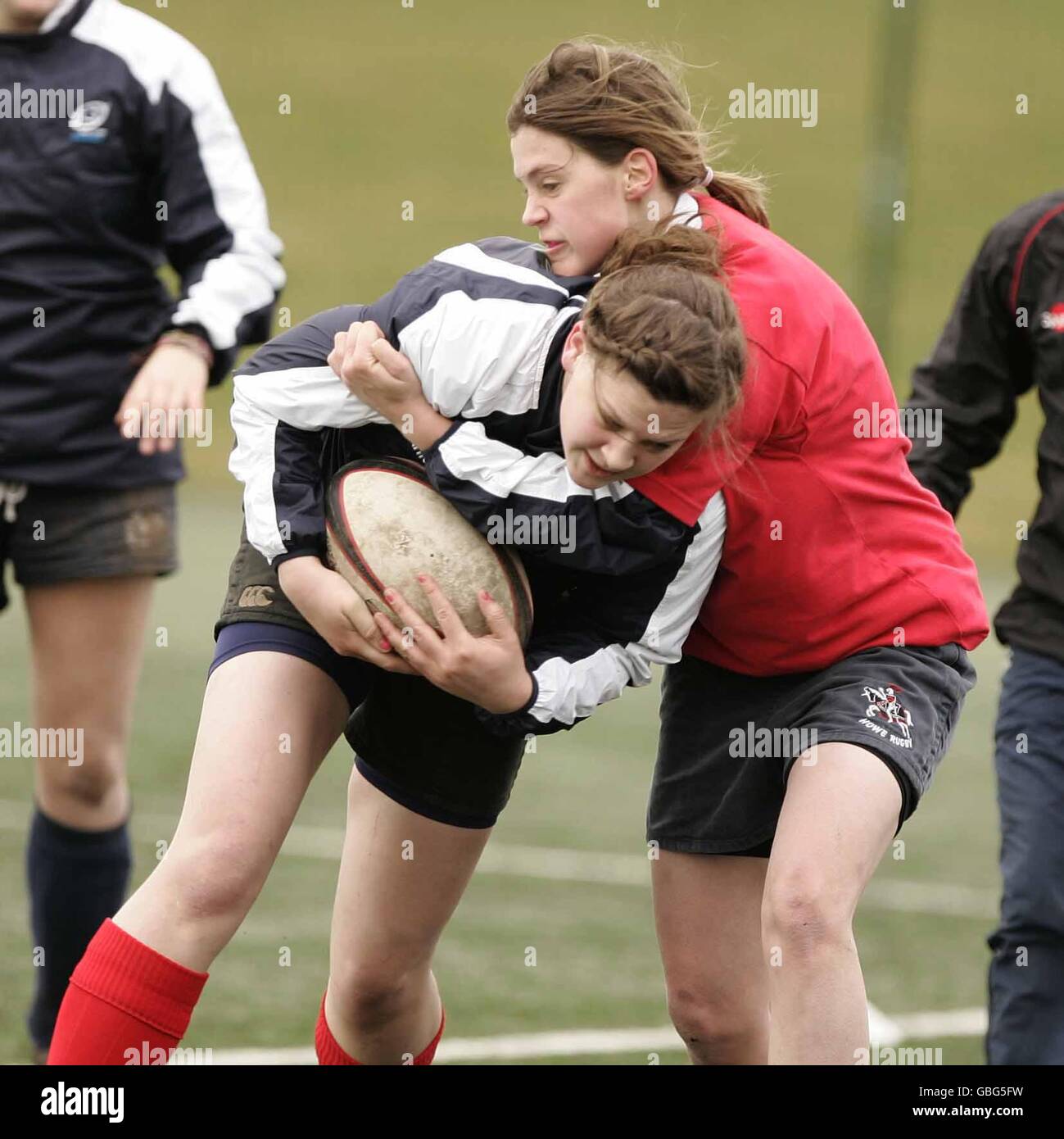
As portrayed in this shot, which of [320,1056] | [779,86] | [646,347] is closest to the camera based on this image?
[646,347]

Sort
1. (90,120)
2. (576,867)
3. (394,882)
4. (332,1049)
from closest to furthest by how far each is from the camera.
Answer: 1. (394,882)
2. (332,1049)
3. (90,120)
4. (576,867)

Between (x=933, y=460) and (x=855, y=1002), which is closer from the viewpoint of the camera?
(x=855, y=1002)

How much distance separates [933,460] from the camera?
14.3 feet

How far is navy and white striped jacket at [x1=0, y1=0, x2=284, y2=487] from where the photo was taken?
453cm

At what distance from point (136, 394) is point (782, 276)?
1.63 meters

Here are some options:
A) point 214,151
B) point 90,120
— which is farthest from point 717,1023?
point 90,120

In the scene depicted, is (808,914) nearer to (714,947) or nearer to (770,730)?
(770,730)

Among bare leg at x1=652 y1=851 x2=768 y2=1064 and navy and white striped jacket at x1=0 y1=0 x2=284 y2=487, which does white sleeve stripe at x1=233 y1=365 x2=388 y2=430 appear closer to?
navy and white striped jacket at x1=0 y1=0 x2=284 y2=487

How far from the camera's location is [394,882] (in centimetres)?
378

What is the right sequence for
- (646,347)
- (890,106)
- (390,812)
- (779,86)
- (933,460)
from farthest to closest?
(779,86), (890,106), (933,460), (390,812), (646,347)

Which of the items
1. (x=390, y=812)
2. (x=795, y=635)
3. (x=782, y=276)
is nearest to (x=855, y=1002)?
(x=795, y=635)

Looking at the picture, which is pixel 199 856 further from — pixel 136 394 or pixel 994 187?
pixel 994 187

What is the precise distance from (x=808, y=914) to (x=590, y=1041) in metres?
2.02

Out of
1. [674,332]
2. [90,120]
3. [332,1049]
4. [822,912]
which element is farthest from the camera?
[90,120]
